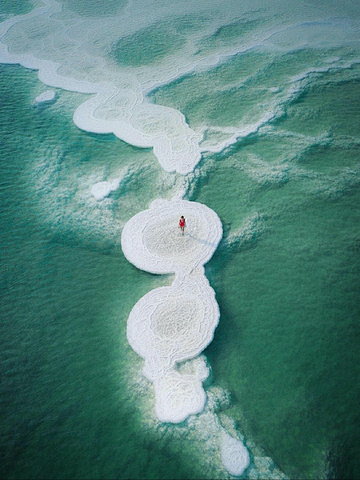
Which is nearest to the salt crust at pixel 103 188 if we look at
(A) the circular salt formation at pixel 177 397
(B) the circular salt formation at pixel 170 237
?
(B) the circular salt formation at pixel 170 237

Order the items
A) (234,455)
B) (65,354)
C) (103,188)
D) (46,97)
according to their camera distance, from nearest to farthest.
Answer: (234,455) < (65,354) < (103,188) < (46,97)

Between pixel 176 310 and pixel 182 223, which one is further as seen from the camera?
pixel 182 223


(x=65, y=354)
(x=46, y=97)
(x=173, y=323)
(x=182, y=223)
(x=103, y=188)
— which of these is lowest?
(x=173, y=323)

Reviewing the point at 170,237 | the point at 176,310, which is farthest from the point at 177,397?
the point at 170,237

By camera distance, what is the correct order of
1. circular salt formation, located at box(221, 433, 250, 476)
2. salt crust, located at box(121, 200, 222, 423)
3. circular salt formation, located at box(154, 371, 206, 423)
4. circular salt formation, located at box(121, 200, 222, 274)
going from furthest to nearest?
circular salt formation, located at box(121, 200, 222, 274) → salt crust, located at box(121, 200, 222, 423) → circular salt formation, located at box(154, 371, 206, 423) → circular salt formation, located at box(221, 433, 250, 476)

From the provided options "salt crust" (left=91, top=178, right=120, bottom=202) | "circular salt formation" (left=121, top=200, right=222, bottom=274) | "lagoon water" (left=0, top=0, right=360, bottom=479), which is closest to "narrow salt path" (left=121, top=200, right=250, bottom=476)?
"circular salt formation" (left=121, top=200, right=222, bottom=274)

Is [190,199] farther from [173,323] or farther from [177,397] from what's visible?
[177,397]

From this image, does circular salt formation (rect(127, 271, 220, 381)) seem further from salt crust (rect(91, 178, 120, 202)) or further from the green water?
salt crust (rect(91, 178, 120, 202))

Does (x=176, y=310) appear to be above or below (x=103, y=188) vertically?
below
